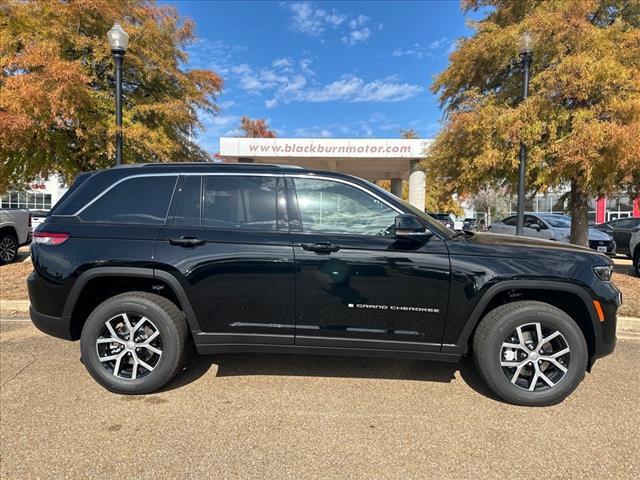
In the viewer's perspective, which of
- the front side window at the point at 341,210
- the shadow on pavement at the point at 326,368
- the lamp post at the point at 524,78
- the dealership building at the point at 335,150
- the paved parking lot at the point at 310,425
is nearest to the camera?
the paved parking lot at the point at 310,425

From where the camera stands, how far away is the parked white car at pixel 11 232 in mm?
9195

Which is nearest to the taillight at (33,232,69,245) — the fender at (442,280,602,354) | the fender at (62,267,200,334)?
the fender at (62,267,200,334)

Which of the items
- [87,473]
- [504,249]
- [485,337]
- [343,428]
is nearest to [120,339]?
[87,473]

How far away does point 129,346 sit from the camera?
10.8ft

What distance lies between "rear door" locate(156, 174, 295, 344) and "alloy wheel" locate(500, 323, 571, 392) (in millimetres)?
1775

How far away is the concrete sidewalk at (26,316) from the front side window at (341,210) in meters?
3.88

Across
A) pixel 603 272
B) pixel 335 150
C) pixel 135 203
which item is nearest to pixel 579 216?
pixel 603 272

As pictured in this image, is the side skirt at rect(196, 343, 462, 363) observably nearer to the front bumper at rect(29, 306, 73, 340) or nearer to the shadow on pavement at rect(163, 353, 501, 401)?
the shadow on pavement at rect(163, 353, 501, 401)

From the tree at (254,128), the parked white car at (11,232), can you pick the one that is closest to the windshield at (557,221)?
the parked white car at (11,232)

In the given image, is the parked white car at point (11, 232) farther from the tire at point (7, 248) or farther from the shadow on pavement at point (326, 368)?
the shadow on pavement at point (326, 368)

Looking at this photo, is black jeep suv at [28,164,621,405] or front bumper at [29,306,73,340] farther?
front bumper at [29,306,73,340]

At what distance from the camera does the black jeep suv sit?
122 inches

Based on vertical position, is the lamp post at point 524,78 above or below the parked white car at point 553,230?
above

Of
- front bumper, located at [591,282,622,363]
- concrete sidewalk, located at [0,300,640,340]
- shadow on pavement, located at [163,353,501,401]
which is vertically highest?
front bumper, located at [591,282,622,363]
